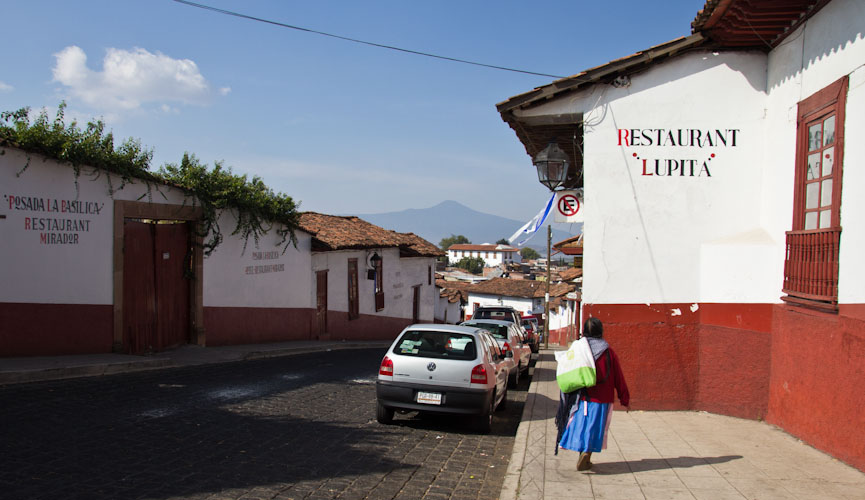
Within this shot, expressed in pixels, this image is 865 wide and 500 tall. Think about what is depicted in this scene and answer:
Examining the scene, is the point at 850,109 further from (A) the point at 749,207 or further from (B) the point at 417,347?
(B) the point at 417,347

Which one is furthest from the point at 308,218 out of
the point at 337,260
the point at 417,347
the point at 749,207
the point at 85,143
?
the point at 749,207

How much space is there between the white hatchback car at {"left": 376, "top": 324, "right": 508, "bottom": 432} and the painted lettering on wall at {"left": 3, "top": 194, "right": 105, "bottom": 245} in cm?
691

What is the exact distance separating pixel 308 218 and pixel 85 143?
13402mm

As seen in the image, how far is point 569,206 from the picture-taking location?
967 cm

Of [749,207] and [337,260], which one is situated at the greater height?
[749,207]

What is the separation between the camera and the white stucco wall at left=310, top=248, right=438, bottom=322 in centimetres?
2242

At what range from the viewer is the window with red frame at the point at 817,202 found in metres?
6.70

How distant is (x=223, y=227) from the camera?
16438 mm

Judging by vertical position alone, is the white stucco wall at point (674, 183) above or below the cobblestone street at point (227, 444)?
above

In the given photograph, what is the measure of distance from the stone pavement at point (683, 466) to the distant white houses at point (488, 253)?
443 ft

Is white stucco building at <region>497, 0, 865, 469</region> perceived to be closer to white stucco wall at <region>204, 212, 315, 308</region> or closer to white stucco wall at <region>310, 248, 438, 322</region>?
white stucco wall at <region>204, 212, 315, 308</region>

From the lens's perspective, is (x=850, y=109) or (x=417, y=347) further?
(x=417, y=347)

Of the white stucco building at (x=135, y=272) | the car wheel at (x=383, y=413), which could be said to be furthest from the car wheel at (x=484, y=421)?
the white stucco building at (x=135, y=272)

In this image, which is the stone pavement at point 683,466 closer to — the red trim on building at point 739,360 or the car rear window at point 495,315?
the red trim on building at point 739,360
